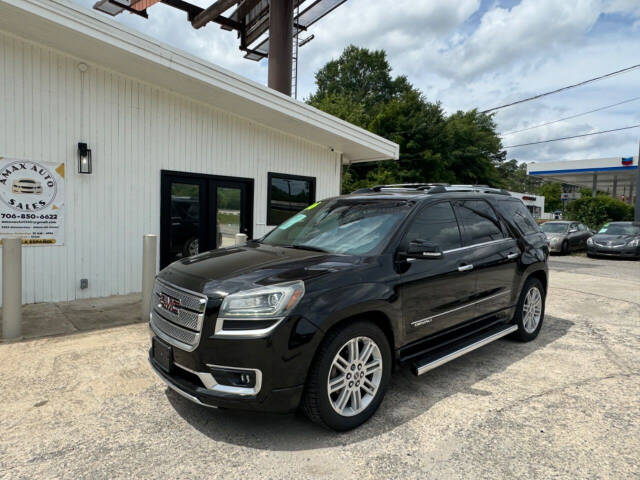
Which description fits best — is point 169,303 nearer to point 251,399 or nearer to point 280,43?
point 251,399

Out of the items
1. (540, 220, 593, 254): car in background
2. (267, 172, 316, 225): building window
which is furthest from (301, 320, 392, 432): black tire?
(540, 220, 593, 254): car in background

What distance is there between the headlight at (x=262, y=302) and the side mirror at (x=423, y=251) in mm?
1046

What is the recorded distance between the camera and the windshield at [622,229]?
54.4ft

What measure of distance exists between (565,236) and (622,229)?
7.31 ft

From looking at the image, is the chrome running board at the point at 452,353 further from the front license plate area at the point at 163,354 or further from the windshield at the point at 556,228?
the windshield at the point at 556,228

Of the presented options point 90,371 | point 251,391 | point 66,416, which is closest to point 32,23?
point 90,371

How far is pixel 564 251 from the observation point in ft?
56.8

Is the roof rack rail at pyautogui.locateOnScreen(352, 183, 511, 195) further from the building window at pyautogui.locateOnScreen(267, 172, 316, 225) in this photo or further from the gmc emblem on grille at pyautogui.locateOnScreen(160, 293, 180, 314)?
the building window at pyautogui.locateOnScreen(267, 172, 316, 225)

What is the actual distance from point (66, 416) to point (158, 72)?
5279 mm

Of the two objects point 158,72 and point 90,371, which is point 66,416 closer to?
point 90,371

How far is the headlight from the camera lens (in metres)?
2.66

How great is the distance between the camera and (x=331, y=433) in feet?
9.66

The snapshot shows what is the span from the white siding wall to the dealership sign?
12 cm

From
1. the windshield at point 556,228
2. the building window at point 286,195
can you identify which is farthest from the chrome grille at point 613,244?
the building window at point 286,195
